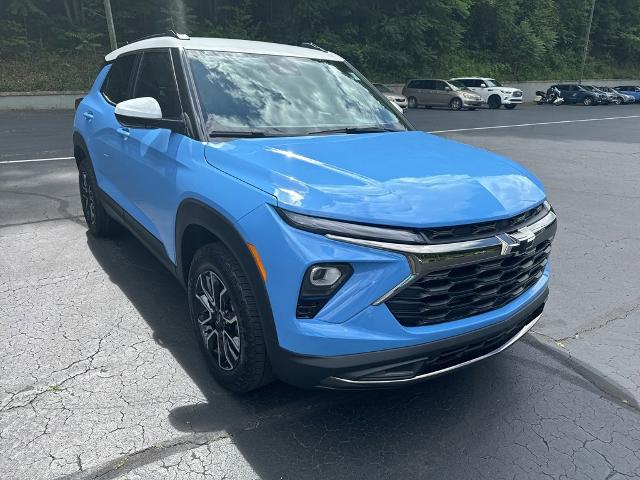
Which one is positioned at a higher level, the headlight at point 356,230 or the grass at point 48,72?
the headlight at point 356,230

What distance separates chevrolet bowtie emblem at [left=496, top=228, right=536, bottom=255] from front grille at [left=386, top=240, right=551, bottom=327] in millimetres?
45

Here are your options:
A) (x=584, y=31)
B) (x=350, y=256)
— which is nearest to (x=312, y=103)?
(x=350, y=256)

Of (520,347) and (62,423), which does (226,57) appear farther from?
(520,347)

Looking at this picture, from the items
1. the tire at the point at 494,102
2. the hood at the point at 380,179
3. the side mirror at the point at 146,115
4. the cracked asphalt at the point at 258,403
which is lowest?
the tire at the point at 494,102

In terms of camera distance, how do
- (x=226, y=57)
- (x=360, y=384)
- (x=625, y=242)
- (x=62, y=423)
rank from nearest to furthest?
1. (x=360, y=384)
2. (x=62, y=423)
3. (x=226, y=57)
4. (x=625, y=242)

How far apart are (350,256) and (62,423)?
1.71 metres

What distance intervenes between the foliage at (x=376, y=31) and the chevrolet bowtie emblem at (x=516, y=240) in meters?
23.4

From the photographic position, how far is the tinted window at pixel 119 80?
4.14 metres

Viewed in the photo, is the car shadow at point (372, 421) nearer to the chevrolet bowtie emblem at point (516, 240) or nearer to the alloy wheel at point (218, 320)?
the alloy wheel at point (218, 320)

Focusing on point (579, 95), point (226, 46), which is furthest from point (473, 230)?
point (579, 95)

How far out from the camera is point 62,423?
255 centimetres

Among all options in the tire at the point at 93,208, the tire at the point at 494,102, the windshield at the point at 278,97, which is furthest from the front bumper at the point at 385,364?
the tire at the point at 494,102

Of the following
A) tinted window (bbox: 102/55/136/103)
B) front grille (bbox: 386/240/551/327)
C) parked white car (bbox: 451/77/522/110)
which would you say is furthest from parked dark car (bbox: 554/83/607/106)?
front grille (bbox: 386/240/551/327)

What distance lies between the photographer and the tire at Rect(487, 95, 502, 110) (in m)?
28.6
